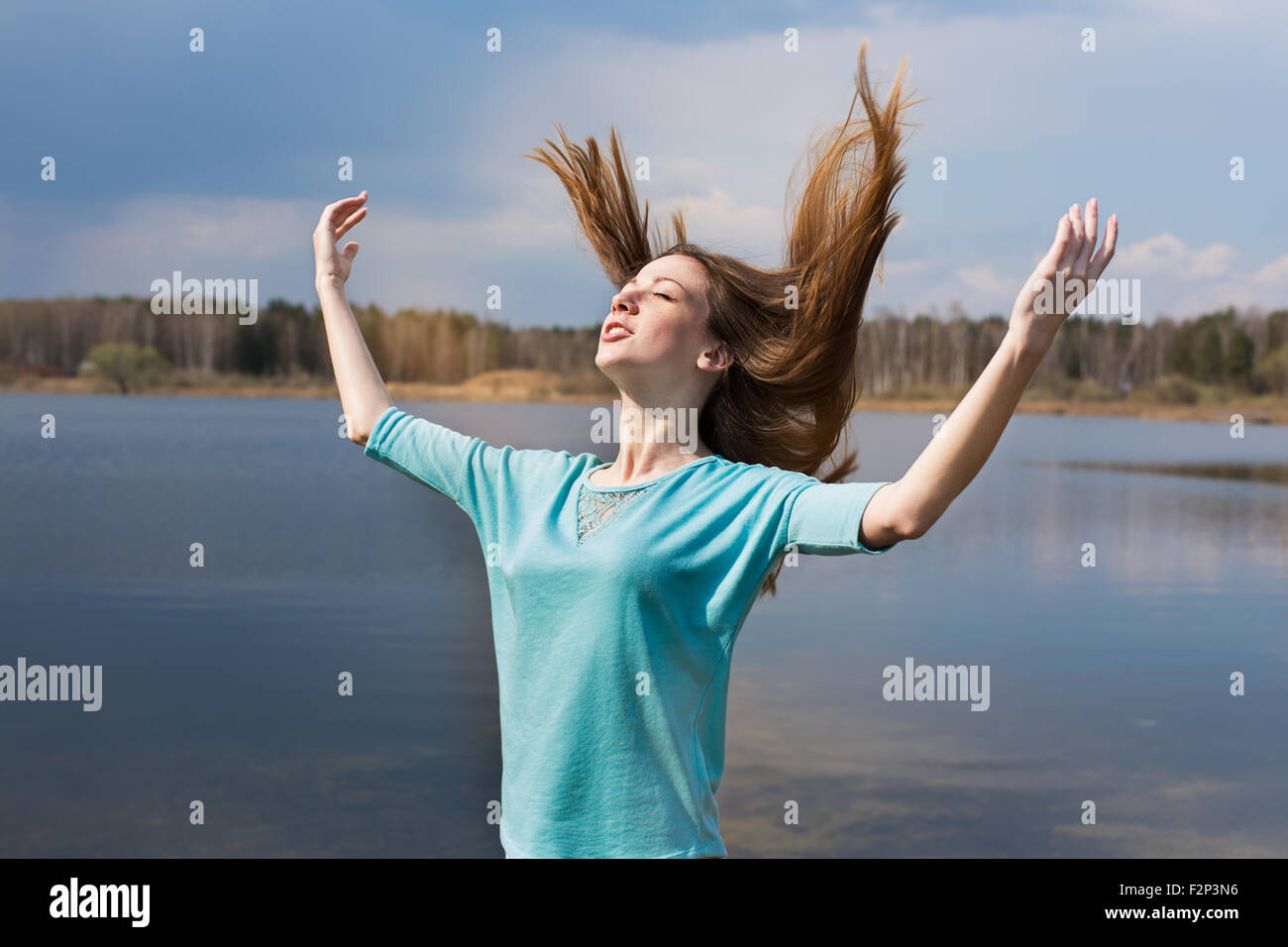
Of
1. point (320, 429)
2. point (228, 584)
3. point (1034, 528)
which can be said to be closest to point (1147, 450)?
point (1034, 528)

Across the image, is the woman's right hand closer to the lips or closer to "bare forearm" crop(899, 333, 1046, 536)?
the lips

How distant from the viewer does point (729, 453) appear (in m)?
2.43

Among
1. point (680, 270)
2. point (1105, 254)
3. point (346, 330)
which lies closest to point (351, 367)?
point (346, 330)

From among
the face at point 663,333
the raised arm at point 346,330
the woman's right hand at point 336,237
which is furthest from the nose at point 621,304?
the woman's right hand at point 336,237

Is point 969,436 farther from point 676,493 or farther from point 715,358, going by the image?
point 715,358

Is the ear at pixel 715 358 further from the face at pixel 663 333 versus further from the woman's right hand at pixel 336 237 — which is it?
the woman's right hand at pixel 336 237

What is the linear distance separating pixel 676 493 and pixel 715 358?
39 centimetres

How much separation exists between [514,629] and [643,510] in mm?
330

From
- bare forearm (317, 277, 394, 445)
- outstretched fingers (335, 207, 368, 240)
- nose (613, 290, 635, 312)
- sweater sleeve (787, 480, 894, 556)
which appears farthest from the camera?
outstretched fingers (335, 207, 368, 240)

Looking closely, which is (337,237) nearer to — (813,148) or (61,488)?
(813,148)

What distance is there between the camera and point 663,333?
2.23 metres

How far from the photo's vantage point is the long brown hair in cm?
227

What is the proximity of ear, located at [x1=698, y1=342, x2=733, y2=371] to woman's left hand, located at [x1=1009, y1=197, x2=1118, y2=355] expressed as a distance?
828 mm

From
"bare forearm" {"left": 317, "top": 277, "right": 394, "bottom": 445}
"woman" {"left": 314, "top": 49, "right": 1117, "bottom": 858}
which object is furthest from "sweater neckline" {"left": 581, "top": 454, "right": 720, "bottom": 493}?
"bare forearm" {"left": 317, "top": 277, "right": 394, "bottom": 445}
